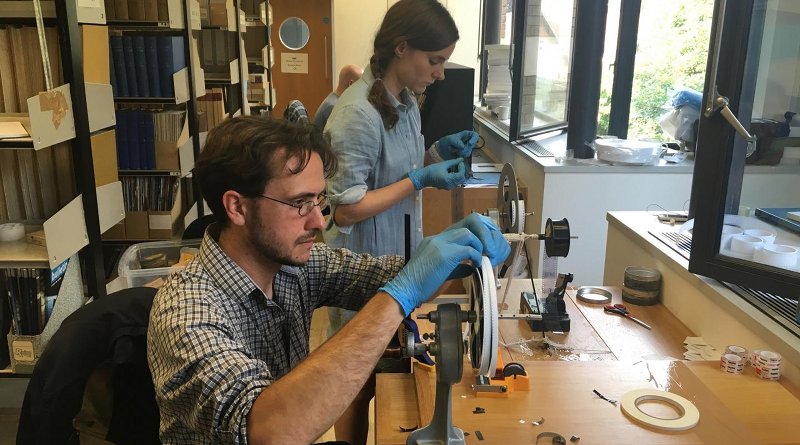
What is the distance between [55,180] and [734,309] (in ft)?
7.18

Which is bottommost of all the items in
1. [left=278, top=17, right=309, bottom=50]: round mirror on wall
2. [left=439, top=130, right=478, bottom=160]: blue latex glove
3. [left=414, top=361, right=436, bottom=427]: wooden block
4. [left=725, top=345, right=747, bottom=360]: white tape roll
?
[left=414, top=361, right=436, bottom=427]: wooden block

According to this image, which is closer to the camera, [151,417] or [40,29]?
[151,417]

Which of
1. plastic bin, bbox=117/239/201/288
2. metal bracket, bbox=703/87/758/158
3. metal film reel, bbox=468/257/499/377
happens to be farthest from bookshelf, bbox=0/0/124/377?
metal bracket, bbox=703/87/758/158

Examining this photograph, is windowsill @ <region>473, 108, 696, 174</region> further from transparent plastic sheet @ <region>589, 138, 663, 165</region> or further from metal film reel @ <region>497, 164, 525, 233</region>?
metal film reel @ <region>497, 164, 525, 233</region>

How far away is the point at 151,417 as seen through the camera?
46.4 inches

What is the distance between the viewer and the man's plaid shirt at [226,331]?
92 centimetres

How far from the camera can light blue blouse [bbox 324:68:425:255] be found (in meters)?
1.79

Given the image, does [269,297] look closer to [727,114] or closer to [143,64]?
[727,114]

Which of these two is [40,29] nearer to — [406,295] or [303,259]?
[303,259]

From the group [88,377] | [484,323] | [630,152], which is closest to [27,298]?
[88,377]

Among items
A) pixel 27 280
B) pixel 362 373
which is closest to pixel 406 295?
pixel 362 373

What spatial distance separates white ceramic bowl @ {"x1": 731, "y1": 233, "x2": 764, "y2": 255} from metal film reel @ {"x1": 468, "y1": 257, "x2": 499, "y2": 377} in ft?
2.83

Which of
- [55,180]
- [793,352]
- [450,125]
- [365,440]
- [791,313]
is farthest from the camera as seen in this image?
[450,125]

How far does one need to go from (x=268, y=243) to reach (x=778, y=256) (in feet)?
4.01
